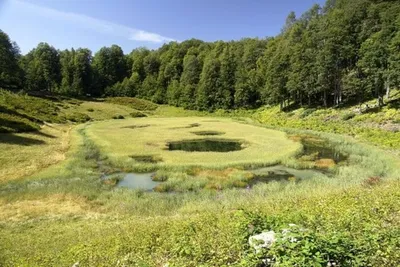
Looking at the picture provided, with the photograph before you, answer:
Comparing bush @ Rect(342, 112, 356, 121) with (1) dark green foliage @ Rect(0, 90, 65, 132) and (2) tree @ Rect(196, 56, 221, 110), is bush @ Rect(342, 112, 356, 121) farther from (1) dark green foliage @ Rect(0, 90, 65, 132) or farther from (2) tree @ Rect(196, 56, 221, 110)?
(1) dark green foliage @ Rect(0, 90, 65, 132)

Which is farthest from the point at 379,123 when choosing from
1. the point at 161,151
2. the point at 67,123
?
the point at 67,123

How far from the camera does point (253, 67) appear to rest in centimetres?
11962

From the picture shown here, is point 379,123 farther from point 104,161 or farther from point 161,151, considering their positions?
point 104,161

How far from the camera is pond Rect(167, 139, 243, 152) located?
142 feet

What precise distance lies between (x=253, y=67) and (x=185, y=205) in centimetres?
10623

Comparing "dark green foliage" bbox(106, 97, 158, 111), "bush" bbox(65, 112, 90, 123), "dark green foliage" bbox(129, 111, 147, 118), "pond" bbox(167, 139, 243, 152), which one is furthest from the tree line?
"bush" bbox(65, 112, 90, 123)

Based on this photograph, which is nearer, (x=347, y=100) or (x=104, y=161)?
(x=104, y=161)

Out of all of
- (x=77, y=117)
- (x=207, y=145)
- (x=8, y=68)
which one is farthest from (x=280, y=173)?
(x=8, y=68)

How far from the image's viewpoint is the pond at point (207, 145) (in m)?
43.2

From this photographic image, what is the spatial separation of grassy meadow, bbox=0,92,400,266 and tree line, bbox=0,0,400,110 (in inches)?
718

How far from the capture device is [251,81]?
10262 centimetres

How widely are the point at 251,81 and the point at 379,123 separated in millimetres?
55464

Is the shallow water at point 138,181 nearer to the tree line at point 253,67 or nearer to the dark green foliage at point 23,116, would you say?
the dark green foliage at point 23,116

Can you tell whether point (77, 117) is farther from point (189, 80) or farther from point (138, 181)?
point (189, 80)
